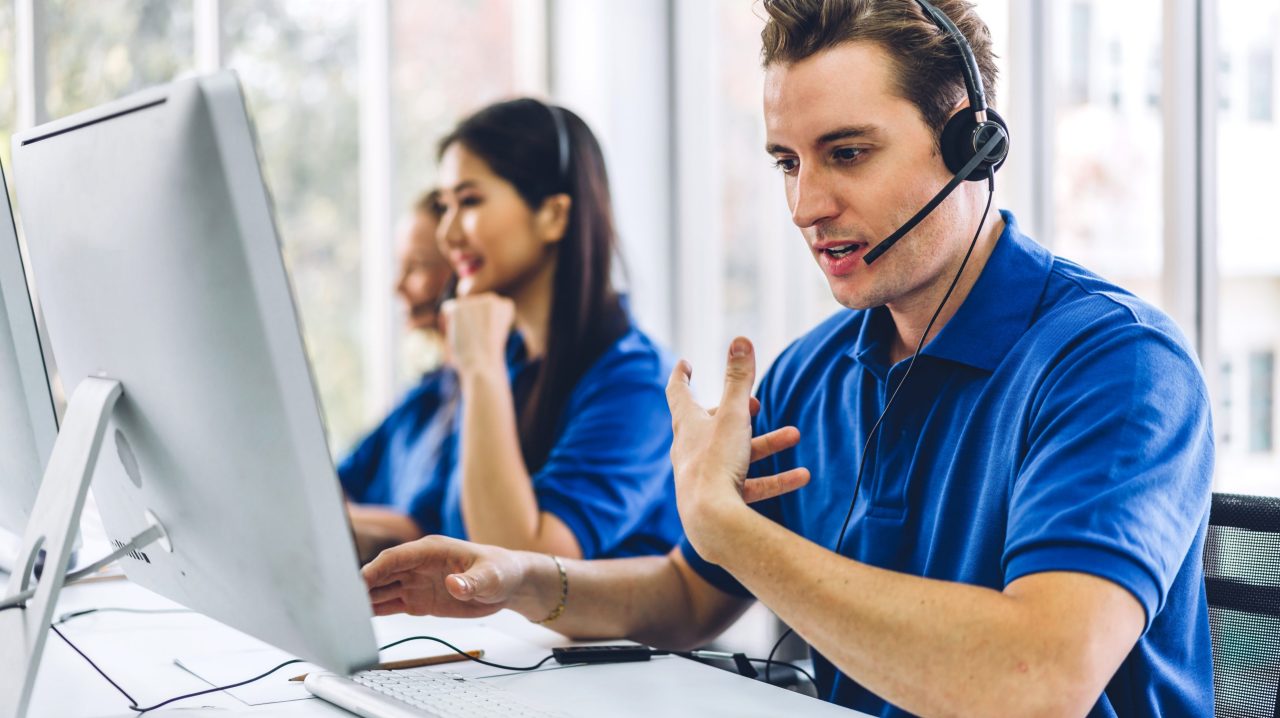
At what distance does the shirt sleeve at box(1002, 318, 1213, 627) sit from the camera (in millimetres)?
865

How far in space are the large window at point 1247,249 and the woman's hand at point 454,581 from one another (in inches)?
46.4

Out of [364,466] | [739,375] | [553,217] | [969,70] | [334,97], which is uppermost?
[334,97]

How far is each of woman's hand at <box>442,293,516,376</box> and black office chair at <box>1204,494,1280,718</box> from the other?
1.25 metres

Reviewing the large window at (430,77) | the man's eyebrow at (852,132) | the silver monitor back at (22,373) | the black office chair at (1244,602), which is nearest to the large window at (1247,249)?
the black office chair at (1244,602)

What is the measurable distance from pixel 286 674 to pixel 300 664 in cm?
4

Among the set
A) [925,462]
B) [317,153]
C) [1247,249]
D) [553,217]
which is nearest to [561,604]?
[925,462]

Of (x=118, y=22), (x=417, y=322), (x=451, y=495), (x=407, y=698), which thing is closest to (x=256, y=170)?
(x=407, y=698)

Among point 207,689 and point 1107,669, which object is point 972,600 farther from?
point 207,689

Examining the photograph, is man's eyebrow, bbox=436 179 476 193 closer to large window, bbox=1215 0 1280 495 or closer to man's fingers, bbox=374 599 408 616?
man's fingers, bbox=374 599 408 616

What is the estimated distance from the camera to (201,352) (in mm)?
720

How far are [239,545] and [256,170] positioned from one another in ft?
0.87

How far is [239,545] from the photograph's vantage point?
771 mm

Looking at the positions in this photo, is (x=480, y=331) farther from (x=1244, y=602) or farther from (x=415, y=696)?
(x=1244, y=602)

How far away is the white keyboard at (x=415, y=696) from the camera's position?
901 millimetres
